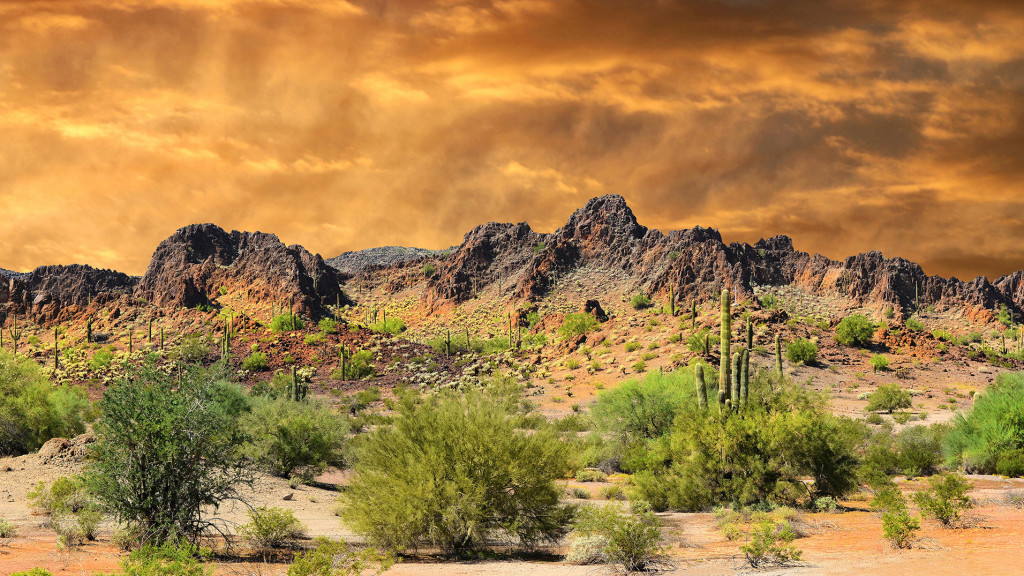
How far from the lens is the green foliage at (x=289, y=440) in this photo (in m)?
28.0

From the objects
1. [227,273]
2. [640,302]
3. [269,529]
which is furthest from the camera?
[227,273]

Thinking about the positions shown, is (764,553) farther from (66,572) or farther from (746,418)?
(66,572)

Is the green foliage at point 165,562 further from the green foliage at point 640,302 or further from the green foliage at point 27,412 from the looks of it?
the green foliage at point 640,302

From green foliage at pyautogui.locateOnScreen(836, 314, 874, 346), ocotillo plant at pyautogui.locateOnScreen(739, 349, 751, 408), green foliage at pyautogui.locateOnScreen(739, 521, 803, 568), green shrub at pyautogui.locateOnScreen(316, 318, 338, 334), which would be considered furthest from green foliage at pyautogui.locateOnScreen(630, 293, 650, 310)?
green foliage at pyautogui.locateOnScreen(739, 521, 803, 568)

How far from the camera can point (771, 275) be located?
144 metres

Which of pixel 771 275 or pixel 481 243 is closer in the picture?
pixel 771 275

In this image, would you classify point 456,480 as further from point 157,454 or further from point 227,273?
point 227,273

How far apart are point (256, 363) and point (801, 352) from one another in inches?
2290

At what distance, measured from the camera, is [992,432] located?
1057 inches

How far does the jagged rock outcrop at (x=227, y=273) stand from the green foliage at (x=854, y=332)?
8512cm

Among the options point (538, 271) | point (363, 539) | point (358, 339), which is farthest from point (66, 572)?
point (538, 271)

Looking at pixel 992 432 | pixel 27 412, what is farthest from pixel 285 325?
pixel 992 432

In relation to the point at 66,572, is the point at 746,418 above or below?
above

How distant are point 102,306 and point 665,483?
375ft
